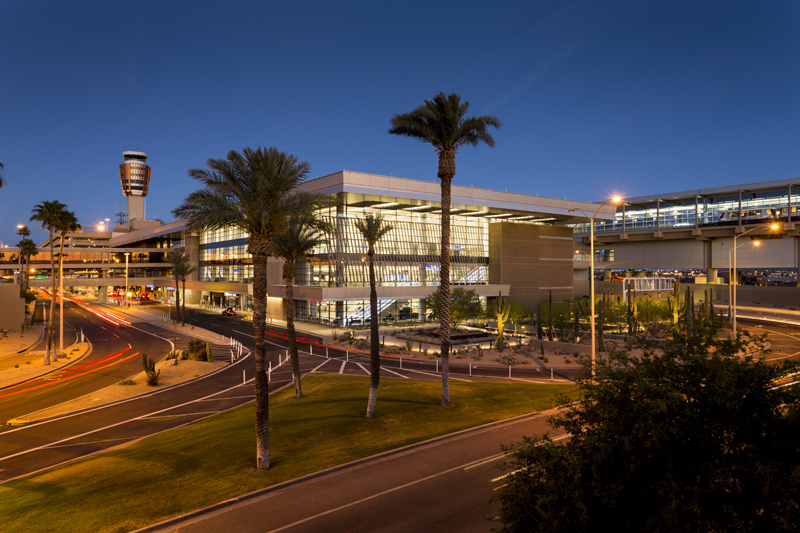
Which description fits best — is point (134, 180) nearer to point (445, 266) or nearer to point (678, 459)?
point (445, 266)

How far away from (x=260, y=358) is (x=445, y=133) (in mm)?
13841

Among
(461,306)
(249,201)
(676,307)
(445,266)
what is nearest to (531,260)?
(676,307)

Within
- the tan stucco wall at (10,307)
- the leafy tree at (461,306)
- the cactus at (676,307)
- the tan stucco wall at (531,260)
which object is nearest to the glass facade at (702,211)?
the tan stucco wall at (531,260)

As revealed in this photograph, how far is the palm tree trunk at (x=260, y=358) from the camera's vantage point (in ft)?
50.2

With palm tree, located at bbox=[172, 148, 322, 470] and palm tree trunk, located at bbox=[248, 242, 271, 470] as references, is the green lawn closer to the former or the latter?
palm tree trunk, located at bbox=[248, 242, 271, 470]

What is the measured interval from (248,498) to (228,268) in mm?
83651

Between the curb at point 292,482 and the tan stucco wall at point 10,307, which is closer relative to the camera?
the curb at point 292,482

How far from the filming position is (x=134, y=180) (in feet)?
623

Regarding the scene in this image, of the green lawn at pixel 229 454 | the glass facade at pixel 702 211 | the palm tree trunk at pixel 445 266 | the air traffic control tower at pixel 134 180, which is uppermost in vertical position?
the air traffic control tower at pixel 134 180

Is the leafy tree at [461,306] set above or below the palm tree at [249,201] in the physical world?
below

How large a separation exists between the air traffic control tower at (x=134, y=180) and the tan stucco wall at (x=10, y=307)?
145 m

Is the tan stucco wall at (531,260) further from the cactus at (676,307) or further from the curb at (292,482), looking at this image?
the curb at (292,482)

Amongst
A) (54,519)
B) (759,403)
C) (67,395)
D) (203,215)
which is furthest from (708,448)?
(67,395)

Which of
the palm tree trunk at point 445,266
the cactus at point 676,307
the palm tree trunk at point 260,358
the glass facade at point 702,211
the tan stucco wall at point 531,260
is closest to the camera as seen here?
the palm tree trunk at point 260,358
